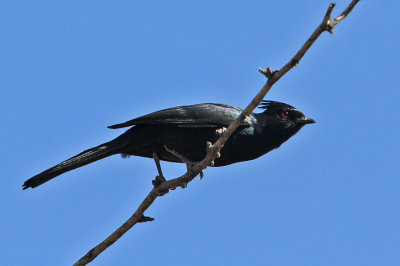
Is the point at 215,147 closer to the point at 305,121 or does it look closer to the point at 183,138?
the point at 183,138

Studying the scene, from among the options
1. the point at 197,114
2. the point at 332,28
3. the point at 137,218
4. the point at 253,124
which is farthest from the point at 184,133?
the point at 332,28

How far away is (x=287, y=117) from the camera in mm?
8781

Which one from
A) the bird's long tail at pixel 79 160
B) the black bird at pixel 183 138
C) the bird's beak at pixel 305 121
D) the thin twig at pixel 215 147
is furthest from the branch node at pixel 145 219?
the bird's beak at pixel 305 121

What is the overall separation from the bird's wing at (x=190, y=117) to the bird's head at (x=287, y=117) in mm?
479

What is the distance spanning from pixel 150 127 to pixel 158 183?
1.19m

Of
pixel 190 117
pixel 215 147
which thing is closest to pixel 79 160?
pixel 190 117

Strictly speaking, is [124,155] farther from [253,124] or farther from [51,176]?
[253,124]

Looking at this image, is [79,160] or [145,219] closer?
[145,219]

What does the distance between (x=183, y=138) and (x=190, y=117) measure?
0.28 metres

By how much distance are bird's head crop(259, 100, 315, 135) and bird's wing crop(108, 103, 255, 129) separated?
479 mm

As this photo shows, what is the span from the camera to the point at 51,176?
25.7 feet

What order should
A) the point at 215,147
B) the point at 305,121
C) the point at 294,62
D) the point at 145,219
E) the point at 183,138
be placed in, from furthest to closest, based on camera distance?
the point at 305,121, the point at 183,138, the point at 145,219, the point at 215,147, the point at 294,62

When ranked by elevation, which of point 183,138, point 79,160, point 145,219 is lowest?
point 145,219

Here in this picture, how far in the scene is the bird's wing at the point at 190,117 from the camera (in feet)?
26.3
